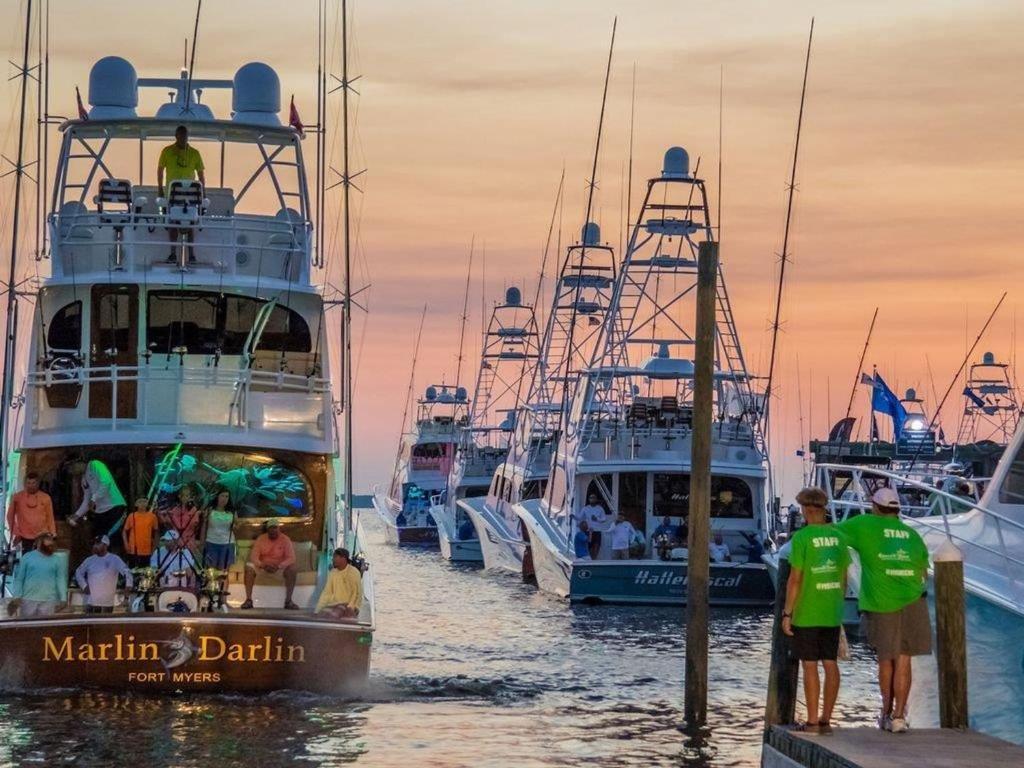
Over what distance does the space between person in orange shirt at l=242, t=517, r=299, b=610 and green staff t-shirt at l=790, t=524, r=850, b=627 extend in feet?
29.2

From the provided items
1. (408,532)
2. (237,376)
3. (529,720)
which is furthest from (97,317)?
(408,532)

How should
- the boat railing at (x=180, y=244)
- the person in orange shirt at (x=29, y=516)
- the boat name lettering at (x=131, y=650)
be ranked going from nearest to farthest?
the boat name lettering at (x=131, y=650) < the person in orange shirt at (x=29, y=516) < the boat railing at (x=180, y=244)

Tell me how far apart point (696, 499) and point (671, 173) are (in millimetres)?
18357

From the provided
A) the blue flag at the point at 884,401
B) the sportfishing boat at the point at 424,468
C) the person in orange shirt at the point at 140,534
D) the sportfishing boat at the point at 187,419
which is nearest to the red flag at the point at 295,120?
the sportfishing boat at the point at 187,419

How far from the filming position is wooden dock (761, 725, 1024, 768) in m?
11.7

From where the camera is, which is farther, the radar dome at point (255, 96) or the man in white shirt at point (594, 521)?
the man in white shirt at point (594, 521)

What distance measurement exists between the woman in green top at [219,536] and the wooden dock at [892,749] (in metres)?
9.22

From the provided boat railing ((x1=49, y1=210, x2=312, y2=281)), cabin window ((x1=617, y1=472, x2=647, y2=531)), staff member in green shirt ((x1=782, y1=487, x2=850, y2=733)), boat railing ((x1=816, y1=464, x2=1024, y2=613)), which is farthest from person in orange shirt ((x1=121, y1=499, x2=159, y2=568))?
cabin window ((x1=617, y1=472, x2=647, y2=531))

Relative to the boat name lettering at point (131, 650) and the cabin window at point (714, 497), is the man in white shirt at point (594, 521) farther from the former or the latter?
the boat name lettering at point (131, 650)

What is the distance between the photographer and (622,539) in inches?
1405

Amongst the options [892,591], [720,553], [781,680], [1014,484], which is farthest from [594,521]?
[892,591]

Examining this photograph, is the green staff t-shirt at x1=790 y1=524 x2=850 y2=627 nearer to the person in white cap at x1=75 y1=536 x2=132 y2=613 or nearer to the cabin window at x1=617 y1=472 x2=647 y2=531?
the person in white cap at x1=75 y1=536 x2=132 y2=613

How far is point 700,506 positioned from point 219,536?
5.67 m

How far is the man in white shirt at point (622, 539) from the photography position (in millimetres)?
35688
